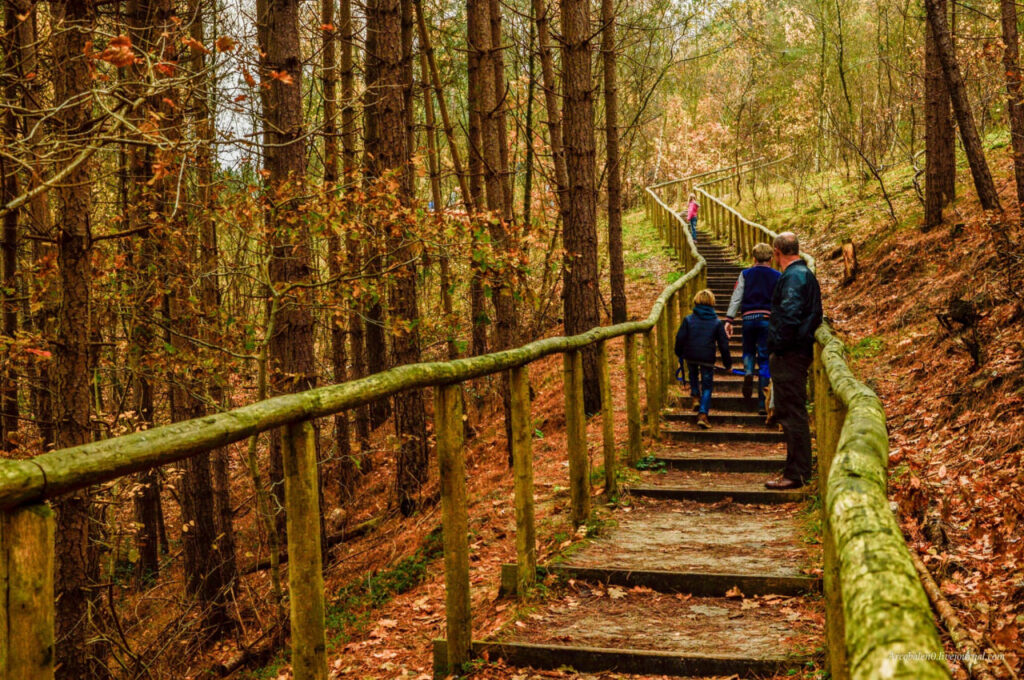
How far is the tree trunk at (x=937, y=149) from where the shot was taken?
53.0ft

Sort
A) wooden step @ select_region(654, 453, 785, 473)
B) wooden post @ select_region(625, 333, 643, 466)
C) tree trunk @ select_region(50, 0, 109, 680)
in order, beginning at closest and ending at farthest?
tree trunk @ select_region(50, 0, 109, 680) < wooden post @ select_region(625, 333, 643, 466) < wooden step @ select_region(654, 453, 785, 473)

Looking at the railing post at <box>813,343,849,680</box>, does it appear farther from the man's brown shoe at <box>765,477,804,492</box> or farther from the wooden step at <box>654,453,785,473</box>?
the wooden step at <box>654,453,785,473</box>

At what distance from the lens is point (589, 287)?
1223cm

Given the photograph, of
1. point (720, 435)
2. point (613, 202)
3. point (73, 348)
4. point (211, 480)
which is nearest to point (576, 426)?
point (73, 348)

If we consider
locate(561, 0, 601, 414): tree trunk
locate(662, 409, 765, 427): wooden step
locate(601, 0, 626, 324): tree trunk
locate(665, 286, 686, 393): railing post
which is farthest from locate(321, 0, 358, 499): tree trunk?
locate(601, 0, 626, 324): tree trunk

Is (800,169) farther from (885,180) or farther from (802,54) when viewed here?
(885,180)

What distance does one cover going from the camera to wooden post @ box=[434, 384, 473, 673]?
4.39m

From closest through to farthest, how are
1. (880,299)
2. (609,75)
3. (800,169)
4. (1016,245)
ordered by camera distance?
(1016,245) → (880,299) → (609,75) → (800,169)

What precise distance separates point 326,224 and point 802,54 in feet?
104

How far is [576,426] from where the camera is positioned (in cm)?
639

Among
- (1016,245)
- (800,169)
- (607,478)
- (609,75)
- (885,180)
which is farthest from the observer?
Answer: (800,169)

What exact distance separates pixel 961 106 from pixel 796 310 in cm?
832

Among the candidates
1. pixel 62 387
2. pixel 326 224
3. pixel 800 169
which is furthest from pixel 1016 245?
pixel 800 169

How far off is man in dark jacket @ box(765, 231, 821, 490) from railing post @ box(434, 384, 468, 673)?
4.13 meters
